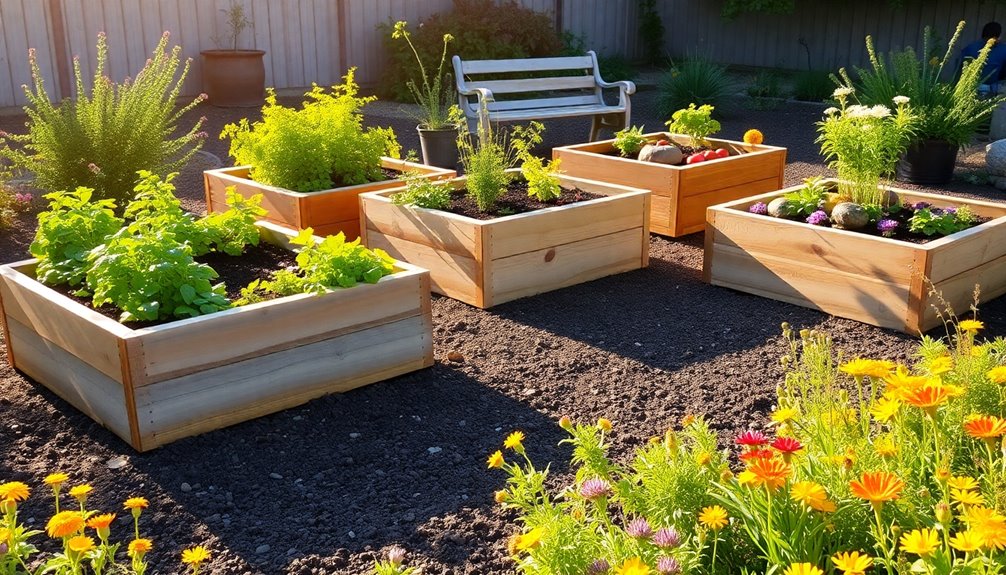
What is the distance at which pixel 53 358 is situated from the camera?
3551 millimetres

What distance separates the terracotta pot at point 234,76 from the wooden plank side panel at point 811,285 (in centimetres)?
803

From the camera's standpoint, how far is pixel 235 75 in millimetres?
11430

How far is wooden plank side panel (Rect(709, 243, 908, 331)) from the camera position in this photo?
4.29 m

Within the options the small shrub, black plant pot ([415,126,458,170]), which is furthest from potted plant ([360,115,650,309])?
the small shrub

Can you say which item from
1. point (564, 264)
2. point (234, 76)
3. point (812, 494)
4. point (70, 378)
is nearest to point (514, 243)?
point (564, 264)

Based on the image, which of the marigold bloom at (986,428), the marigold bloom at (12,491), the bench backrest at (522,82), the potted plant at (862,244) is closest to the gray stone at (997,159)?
the potted plant at (862,244)

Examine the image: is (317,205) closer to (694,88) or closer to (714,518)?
(714,518)

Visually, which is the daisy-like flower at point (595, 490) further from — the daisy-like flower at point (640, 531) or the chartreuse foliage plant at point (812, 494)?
the daisy-like flower at point (640, 531)

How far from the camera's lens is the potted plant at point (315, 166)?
5.24m

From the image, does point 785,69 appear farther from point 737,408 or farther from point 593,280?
point 737,408

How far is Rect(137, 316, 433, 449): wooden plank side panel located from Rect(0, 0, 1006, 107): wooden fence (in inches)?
345

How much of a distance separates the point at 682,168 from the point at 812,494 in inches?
166

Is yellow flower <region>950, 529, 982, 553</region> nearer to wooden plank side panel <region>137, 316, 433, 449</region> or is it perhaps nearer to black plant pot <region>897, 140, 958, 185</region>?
wooden plank side panel <region>137, 316, 433, 449</region>

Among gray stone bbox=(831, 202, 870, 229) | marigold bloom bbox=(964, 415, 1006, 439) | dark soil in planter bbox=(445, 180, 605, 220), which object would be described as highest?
marigold bloom bbox=(964, 415, 1006, 439)
